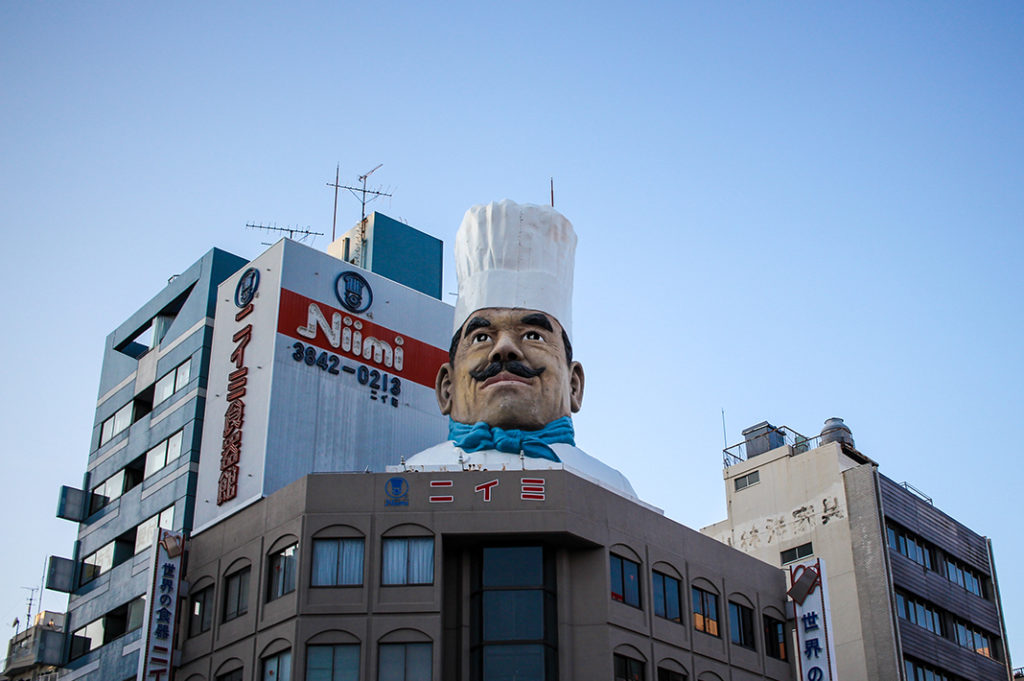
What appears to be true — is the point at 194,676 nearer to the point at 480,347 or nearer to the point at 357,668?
the point at 357,668

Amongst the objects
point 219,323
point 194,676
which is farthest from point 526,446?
point 219,323

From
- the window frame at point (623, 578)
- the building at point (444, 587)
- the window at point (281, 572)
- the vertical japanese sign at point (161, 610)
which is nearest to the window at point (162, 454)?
the vertical japanese sign at point (161, 610)

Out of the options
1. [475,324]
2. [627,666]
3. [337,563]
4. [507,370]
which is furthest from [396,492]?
[627,666]

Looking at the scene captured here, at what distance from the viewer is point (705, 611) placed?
42.9 meters

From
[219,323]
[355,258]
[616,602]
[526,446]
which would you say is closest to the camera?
[616,602]

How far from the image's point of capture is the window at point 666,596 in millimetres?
40938

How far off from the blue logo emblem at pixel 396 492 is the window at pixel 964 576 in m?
31.6

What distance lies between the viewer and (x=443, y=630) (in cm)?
3769

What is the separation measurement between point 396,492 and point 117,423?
75.0 ft

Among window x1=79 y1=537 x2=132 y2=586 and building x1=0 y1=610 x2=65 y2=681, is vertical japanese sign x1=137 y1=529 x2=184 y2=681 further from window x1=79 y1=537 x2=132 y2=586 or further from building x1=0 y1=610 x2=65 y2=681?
building x1=0 y1=610 x2=65 y2=681

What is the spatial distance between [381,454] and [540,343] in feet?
34.8

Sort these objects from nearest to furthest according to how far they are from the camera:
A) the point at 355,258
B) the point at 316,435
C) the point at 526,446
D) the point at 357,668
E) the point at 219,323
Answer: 1. the point at 357,668
2. the point at 526,446
3. the point at 316,435
4. the point at 219,323
5. the point at 355,258

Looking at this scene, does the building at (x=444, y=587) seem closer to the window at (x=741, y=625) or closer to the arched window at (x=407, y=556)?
the arched window at (x=407, y=556)

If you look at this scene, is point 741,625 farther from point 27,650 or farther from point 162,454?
point 27,650
